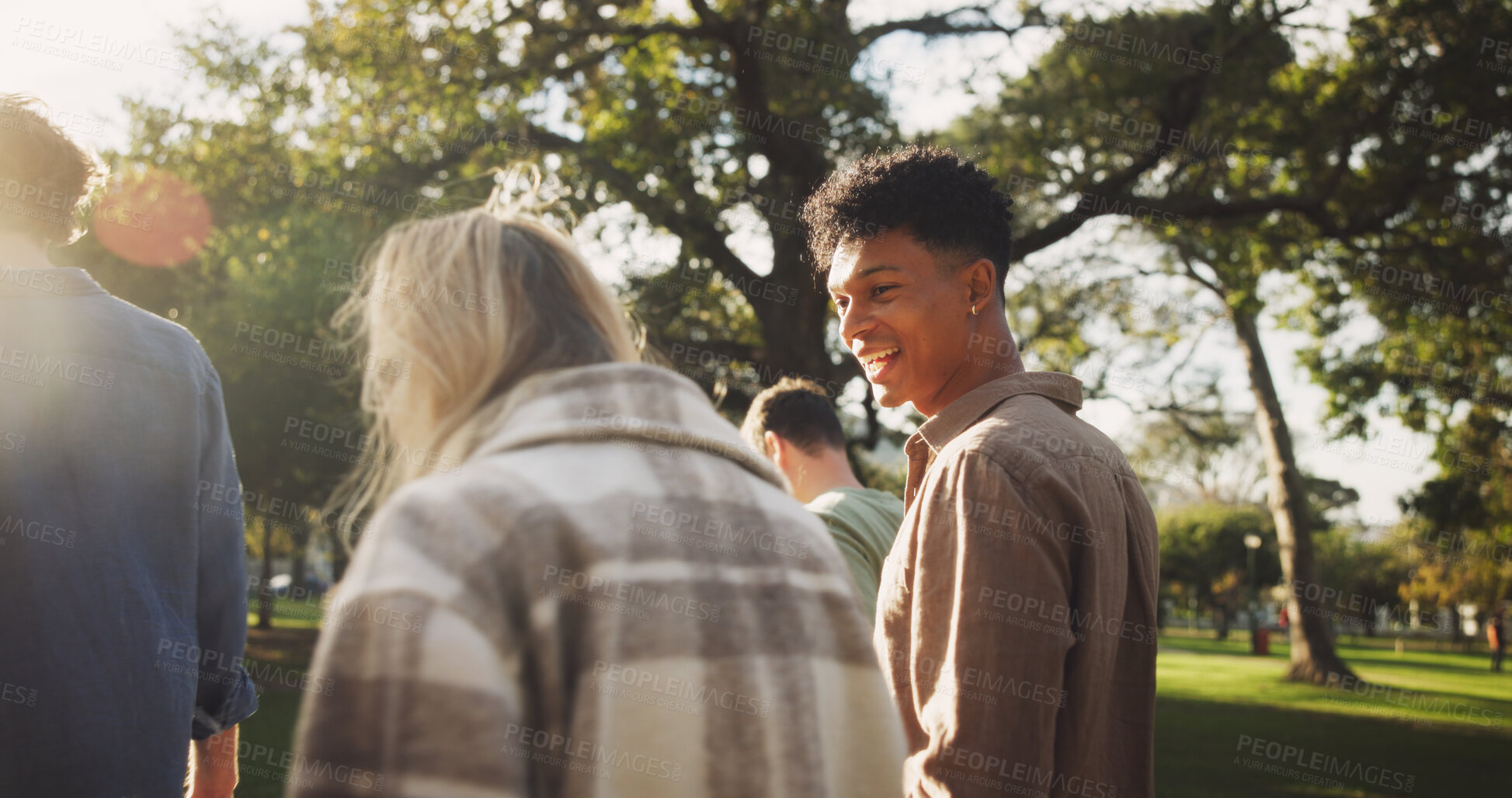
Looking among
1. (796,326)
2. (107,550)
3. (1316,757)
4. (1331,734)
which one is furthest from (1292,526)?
(107,550)

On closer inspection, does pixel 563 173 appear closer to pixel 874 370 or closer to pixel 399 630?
pixel 874 370

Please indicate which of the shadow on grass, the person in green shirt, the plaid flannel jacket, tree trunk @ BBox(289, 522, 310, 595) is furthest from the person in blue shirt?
tree trunk @ BBox(289, 522, 310, 595)

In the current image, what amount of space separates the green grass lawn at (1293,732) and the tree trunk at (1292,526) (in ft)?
3.08

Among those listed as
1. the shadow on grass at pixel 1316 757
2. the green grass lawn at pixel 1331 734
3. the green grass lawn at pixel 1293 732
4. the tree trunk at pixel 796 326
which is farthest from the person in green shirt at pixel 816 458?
the shadow on grass at pixel 1316 757

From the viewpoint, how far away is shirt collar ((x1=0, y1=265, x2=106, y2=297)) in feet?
8.14

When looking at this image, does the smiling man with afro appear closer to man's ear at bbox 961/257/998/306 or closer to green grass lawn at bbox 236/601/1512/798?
man's ear at bbox 961/257/998/306

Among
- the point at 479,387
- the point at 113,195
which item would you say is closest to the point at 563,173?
the point at 113,195

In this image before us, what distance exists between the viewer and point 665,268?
14711mm

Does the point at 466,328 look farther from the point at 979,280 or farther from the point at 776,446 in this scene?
the point at 776,446

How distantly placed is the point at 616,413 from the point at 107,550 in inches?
66.8

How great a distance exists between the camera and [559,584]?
1.23 metres

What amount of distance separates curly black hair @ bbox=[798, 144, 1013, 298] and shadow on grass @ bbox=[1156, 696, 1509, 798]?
34.7 feet

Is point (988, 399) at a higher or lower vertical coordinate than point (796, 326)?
lower

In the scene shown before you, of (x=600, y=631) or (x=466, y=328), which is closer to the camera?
(x=600, y=631)
